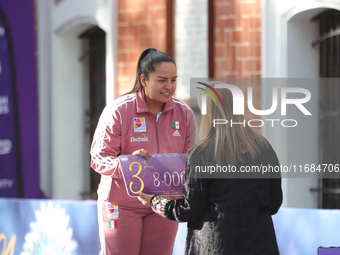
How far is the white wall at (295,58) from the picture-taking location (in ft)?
21.0

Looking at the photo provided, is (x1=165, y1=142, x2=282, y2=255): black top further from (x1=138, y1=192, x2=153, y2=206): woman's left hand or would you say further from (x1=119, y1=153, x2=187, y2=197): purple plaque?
(x1=119, y1=153, x2=187, y2=197): purple plaque

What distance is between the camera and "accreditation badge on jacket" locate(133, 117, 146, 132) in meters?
4.10

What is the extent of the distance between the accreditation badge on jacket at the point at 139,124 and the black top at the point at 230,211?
857 mm

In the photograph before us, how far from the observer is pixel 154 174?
3.97 metres

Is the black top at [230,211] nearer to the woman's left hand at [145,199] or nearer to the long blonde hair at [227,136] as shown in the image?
the long blonde hair at [227,136]

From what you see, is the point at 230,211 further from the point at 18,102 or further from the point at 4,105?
the point at 18,102

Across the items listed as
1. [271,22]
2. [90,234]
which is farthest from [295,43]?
[90,234]

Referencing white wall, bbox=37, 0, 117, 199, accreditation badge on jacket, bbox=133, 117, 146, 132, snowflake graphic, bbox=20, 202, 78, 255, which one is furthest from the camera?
white wall, bbox=37, 0, 117, 199

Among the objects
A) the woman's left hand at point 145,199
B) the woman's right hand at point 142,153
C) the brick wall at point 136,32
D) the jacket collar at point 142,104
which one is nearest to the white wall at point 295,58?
the brick wall at point 136,32

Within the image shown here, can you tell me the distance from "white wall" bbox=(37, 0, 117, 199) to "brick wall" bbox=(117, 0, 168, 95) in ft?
2.50

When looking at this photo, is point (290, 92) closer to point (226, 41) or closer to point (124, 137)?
point (124, 137)

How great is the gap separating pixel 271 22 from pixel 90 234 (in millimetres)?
2554

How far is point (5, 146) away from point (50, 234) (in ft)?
3.45

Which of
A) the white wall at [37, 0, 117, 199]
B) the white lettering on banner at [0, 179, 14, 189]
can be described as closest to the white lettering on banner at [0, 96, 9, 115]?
the white lettering on banner at [0, 179, 14, 189]
